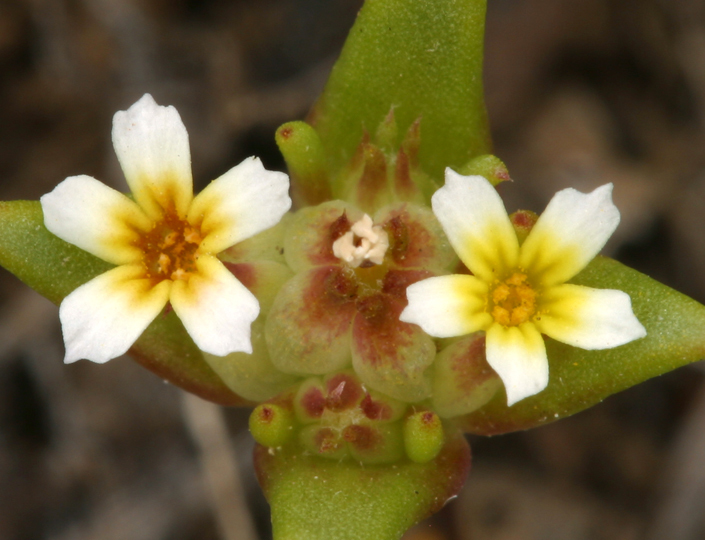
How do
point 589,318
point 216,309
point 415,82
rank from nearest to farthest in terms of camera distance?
1. point 216,309
2. point 589,318
3. point 415,82

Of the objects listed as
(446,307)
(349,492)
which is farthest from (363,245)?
(349,492)

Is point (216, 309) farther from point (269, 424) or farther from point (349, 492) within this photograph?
point (349, 492)

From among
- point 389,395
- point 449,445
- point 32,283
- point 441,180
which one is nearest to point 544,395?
point 449,445

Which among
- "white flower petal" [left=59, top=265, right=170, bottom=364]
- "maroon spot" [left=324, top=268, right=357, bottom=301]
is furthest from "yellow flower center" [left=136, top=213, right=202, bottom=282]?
"maroon spot" [left=324, top=268, right=357, bottom=301]

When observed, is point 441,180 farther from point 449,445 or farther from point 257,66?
point 257,66

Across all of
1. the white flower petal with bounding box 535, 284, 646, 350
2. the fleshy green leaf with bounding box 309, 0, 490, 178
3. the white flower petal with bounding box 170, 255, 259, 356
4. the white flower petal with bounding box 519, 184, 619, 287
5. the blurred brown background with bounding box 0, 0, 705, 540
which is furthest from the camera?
the blurred brown background with bounding box 0, 0, 705, 540

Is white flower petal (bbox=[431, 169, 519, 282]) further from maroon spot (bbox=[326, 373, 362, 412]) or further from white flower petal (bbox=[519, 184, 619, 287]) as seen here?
maroon spot (bbox=[326, 373, 362, 412])
